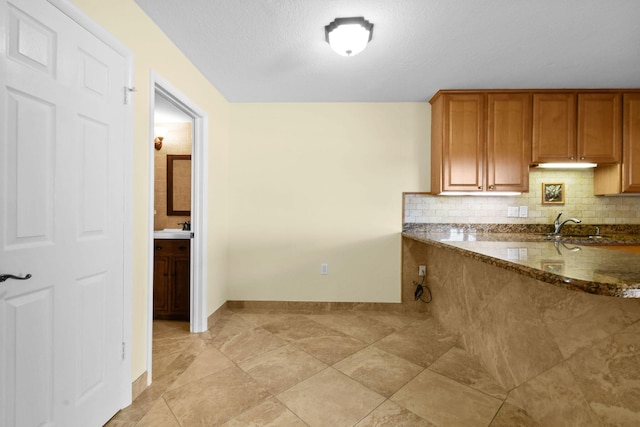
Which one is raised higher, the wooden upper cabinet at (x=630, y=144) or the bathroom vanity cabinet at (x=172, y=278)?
the wooden upper cabinet at (x=630, y=144)

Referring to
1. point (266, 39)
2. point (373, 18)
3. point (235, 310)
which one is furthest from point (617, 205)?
point (235, 310)

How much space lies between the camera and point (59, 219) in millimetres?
1204

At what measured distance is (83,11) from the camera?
1290mm

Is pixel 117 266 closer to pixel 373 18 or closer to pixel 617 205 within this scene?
pixel 373 18

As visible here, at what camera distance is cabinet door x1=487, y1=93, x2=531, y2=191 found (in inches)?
110

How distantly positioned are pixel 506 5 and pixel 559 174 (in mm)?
2264

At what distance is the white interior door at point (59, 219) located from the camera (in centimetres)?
104

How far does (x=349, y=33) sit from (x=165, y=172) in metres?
2.87

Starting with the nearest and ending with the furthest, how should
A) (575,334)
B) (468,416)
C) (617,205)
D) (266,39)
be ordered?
(575,334) → (468,416) → (266,39) → (617,205)

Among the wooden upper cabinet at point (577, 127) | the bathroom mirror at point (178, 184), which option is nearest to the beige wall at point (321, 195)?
the bathroom mirror at point (178, 184)

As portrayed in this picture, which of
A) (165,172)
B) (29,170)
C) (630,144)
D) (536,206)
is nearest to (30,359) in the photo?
(29,170)

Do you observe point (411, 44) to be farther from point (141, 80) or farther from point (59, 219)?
point (59, 219)

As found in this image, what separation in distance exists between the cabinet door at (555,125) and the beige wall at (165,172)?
12.9 feet

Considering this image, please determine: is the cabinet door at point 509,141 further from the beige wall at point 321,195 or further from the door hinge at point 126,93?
the door hinge at point 126,93
